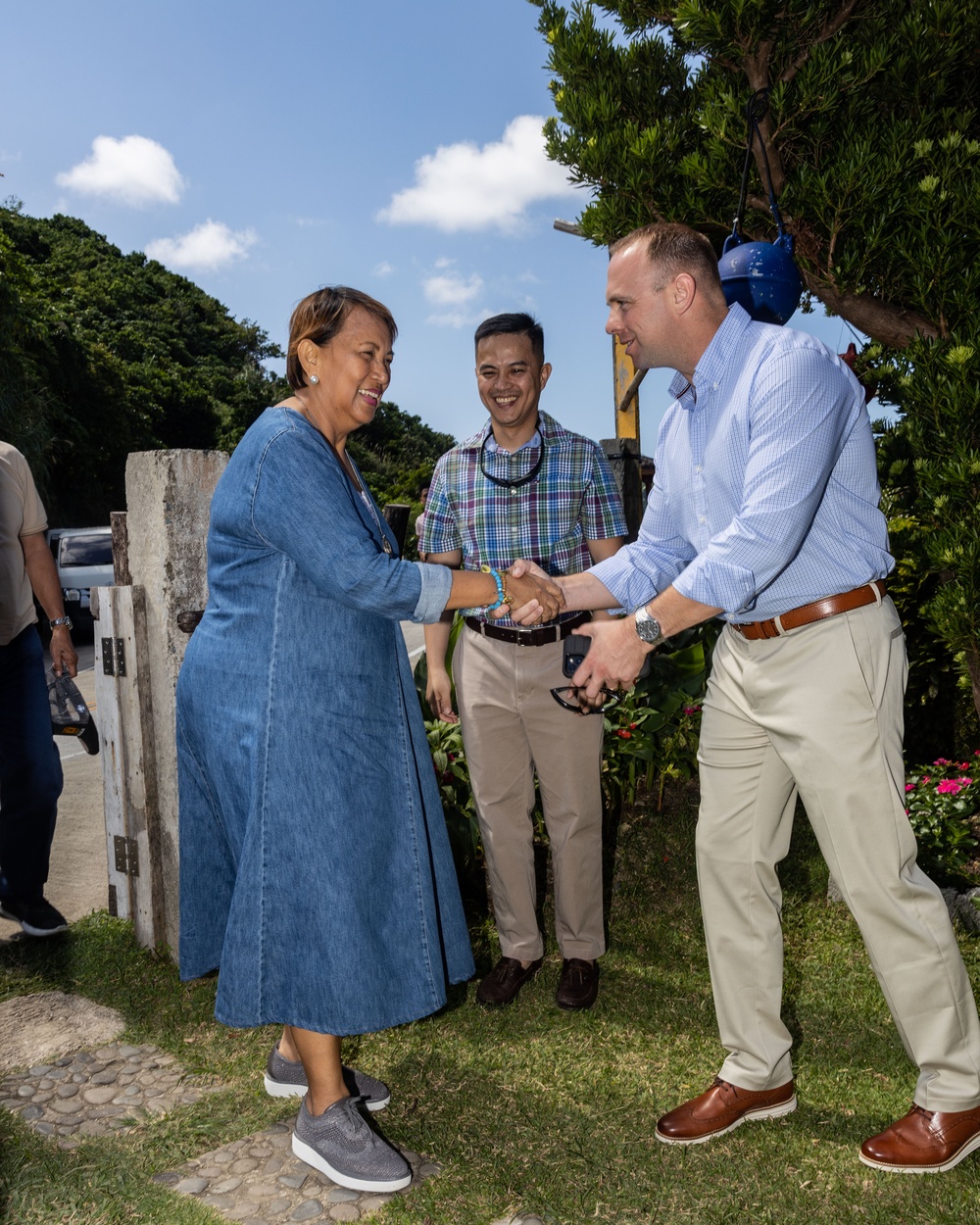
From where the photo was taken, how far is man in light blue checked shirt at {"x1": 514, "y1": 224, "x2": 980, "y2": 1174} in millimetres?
2693

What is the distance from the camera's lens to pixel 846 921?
4.71 meters

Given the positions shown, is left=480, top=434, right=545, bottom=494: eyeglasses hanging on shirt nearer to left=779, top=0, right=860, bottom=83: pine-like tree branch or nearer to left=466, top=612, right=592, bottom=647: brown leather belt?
left=466, top=612, right=592, bottom=647: brown leather belt

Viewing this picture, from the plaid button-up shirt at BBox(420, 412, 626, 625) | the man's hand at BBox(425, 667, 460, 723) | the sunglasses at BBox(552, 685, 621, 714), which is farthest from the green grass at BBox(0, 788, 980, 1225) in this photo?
the plaid button-up shirt at BBox(420, 412, 626, 625)

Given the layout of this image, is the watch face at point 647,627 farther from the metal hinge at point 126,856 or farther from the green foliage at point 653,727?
the metal hinge at point 126,856

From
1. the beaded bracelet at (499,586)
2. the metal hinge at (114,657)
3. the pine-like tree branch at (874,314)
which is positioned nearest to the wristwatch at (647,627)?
the beaded bracelet at (499,586)

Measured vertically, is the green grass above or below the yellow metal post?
below

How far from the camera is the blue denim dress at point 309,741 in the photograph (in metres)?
2.66

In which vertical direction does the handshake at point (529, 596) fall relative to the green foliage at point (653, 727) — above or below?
above

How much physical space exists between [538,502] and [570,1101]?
1.98 meters

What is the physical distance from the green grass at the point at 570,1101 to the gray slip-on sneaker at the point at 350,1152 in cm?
7

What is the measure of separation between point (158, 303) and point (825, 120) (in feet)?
211

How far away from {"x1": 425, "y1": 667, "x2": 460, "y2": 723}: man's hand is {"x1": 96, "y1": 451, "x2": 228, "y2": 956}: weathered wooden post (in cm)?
92

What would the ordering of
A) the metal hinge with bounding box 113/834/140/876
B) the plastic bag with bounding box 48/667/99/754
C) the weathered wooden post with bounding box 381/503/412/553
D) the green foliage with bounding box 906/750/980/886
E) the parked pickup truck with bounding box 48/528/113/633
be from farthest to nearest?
the parked pickup truck with bounding box 48/528/113/633 < the weathered wooden post with bounding box 381/503/412/553 < the green foliage with bounding box 906/750/980/886 < the plastic bag with bounding box 48/667/99/754 < the metal hinge with bounding box 113/834/140/876

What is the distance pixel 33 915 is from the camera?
466 centimetres
